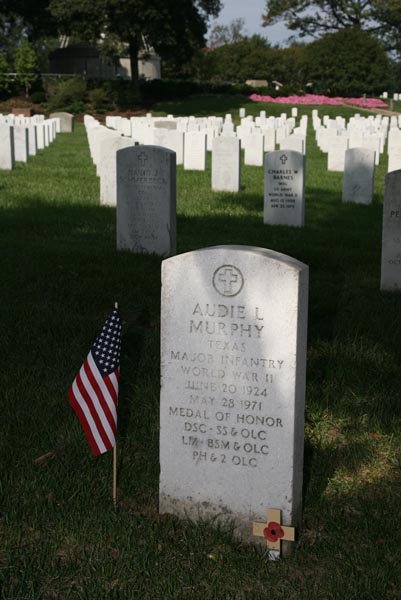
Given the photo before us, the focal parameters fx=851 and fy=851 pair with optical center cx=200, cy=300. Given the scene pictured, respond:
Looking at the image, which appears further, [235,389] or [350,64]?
[350,64]

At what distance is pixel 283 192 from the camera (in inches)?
476

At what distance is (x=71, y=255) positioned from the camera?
8945mm

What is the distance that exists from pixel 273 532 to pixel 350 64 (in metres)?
63.7

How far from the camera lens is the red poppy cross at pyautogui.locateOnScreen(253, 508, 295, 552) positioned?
3.60 metres

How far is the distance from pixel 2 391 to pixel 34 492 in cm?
128

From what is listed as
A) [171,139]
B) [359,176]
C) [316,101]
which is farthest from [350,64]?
[359,176]

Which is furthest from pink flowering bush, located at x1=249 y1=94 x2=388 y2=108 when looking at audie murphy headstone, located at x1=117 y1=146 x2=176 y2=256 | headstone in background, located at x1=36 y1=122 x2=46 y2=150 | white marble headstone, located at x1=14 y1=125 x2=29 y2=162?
audie murphy headstone, located at x1=117 y1=146 x2=176 y2=256

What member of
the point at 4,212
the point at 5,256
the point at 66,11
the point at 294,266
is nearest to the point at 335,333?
the point at 294,266

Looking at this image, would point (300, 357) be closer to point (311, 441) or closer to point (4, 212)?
point (311, 441)

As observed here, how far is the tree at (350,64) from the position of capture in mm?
63531

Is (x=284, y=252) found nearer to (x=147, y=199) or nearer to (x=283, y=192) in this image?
(x=147, y=199)

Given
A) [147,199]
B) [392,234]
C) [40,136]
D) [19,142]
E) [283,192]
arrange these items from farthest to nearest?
[40,136] < [19,142] < [283,192] < [147,199] < [392,234]

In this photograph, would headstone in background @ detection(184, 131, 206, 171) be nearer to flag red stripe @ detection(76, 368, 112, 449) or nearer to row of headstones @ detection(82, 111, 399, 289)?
row of headstones @ detection(82, 111, 399, 289)

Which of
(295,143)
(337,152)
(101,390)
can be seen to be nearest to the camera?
(101,390)
